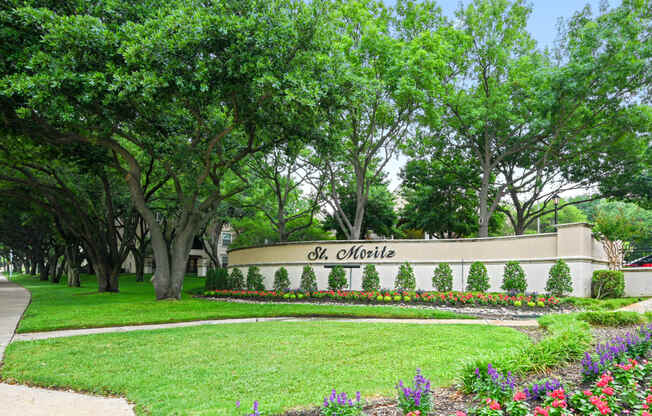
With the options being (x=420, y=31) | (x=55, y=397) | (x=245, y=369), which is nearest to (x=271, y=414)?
(x=245, y=369)

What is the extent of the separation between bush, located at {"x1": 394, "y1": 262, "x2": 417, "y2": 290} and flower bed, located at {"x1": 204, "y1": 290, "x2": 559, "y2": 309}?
1.09 meters

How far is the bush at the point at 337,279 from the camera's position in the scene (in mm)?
18953

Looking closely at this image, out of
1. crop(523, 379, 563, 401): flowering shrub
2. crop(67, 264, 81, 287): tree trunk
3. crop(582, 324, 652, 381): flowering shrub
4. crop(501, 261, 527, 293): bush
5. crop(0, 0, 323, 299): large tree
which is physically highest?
crop(0, 0, 323, 299): large tree

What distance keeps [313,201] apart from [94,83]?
20.7m

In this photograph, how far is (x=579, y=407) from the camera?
3930mm

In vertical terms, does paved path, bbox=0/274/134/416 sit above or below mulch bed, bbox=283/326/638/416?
below

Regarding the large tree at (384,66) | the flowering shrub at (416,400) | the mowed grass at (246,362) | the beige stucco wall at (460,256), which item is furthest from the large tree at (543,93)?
the flowering shrub at (416,400)

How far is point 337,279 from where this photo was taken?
62.4 ft

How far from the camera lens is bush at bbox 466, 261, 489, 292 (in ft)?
55.5

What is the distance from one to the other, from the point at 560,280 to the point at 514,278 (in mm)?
1598

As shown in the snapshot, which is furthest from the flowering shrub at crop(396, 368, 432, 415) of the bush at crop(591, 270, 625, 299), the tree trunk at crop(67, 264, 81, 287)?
the tree trunk at crop(67, 264, 81, 287)

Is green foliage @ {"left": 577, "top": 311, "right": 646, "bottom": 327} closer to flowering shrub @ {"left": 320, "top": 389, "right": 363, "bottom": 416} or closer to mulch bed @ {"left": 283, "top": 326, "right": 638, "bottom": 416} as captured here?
mulch bed @ {"left": 283, "top": 326, "right": 638, "bottom": 416}

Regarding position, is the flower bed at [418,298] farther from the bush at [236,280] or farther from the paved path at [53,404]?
the paved path at [53,404]

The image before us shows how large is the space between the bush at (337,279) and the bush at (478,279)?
5.22 meters
